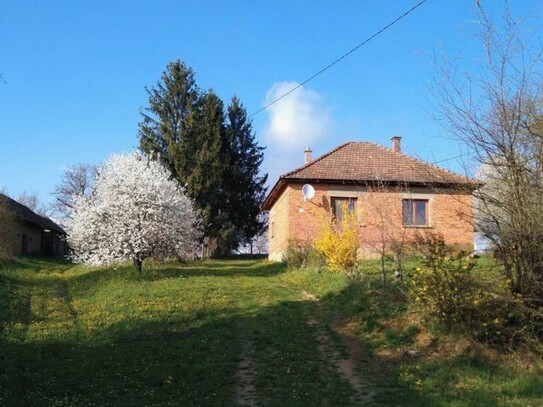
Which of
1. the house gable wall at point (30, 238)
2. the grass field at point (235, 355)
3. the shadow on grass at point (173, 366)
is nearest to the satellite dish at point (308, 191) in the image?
the grass field at point (235, 355)

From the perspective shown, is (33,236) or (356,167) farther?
(33,236)

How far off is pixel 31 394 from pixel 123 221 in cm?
1531

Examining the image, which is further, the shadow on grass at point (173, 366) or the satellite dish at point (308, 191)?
the satellite dish at point (308, 191)

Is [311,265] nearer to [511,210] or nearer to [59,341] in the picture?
[59,341]

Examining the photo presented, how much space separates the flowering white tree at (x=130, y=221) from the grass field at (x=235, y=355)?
5.40 metres

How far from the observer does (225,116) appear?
147ft

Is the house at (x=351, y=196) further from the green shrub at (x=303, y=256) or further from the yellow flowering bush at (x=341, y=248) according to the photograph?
the yellow flowering bush at (x=341, y=248)

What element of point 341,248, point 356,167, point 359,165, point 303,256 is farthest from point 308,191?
point 341,248

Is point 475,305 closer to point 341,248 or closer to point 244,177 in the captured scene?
point 341,248

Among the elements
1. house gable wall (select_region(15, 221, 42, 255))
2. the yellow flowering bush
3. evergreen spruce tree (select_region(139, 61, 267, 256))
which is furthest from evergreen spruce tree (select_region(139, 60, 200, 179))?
Result: the yellow flowering bush

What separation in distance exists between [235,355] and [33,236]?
138 feet

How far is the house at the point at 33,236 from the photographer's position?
42.5 m

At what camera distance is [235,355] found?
406 inches

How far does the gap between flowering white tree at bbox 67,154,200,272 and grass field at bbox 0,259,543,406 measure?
540 cm
